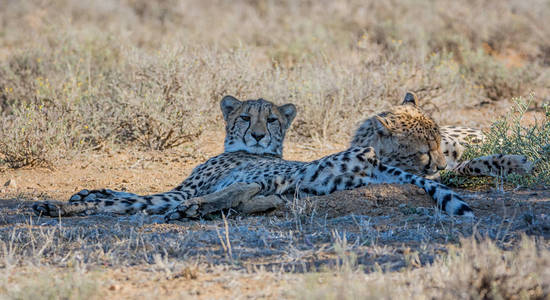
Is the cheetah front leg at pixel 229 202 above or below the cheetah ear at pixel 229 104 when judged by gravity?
below

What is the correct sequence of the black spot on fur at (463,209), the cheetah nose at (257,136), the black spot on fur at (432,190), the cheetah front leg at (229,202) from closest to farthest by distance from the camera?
1. the black spot on fur at (463,209)
2. the cheetah front leg at (229,202)
3. the black spot on fur at (432,190)
4. the cheetah nose at (257,136)

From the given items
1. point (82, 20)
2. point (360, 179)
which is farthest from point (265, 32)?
point (360, 179)

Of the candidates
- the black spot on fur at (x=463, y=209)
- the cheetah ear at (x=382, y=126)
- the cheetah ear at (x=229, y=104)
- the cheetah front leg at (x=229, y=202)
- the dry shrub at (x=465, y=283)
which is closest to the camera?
the dry shrub at (x=465, y=283)

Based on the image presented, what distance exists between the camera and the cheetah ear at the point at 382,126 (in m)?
4.74

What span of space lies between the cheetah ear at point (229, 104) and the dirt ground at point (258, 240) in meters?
1.68

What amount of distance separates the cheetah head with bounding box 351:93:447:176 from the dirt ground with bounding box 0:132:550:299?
1.37ft

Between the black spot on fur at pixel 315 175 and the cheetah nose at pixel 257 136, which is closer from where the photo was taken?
the black spot on fur at pixel 315 175

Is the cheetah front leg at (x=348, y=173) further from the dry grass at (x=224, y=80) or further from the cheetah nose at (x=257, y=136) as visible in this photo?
the dry grass at (x=224, y=80)

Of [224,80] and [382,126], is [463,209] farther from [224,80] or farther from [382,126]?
[224,80]

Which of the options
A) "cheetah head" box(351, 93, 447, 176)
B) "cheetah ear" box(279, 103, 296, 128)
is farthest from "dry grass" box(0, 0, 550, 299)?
"cheetah ear" box(279, 103, 296, 128)

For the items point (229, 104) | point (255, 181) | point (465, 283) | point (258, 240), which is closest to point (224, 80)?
point (229, 104)

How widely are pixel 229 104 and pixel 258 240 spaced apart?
8.26 ft

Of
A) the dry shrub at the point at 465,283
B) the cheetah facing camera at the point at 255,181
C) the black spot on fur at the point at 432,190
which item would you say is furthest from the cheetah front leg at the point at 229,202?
the dry shrub at the point at 465,283

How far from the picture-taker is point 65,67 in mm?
8422
